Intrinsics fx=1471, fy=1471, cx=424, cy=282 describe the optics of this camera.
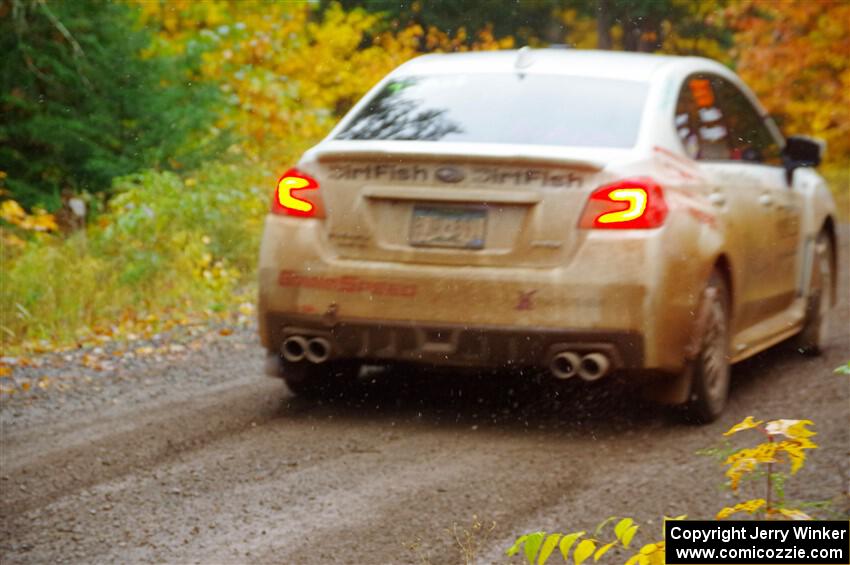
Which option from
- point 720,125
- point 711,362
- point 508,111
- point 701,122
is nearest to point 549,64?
point 508,111

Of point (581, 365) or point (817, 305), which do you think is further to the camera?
point (817, 305)

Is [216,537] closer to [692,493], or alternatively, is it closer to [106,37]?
[692,493]

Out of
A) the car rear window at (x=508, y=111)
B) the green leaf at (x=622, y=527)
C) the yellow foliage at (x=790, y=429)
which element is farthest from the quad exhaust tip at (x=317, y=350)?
the green leaf at (x=622, y=527)

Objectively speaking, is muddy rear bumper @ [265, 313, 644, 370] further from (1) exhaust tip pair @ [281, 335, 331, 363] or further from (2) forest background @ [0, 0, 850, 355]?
(2) forest background @ [0, 0, 850, 355]

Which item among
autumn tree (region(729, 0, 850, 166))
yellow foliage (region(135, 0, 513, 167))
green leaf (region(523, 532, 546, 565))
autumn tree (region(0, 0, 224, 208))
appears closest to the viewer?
green leaf (region(523, 532, 546, 565))

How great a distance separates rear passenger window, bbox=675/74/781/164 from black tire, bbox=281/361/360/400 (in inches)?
76.7

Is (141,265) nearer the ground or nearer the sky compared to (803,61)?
nearer the sky

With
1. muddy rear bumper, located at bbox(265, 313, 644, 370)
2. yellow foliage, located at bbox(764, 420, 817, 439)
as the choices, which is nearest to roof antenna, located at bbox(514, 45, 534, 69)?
muddy rear bumper, located at bbox(265, 313, 644, 370)

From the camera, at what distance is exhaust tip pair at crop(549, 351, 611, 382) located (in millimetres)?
6078

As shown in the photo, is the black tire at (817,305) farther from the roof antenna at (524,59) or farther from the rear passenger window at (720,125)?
the roof antenna at (524,59)

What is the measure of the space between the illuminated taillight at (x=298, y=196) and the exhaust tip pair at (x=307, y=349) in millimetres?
544

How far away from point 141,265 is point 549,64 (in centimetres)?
506

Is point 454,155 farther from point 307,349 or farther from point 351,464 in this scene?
point 351,464

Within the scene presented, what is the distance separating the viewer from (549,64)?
23.3ft
